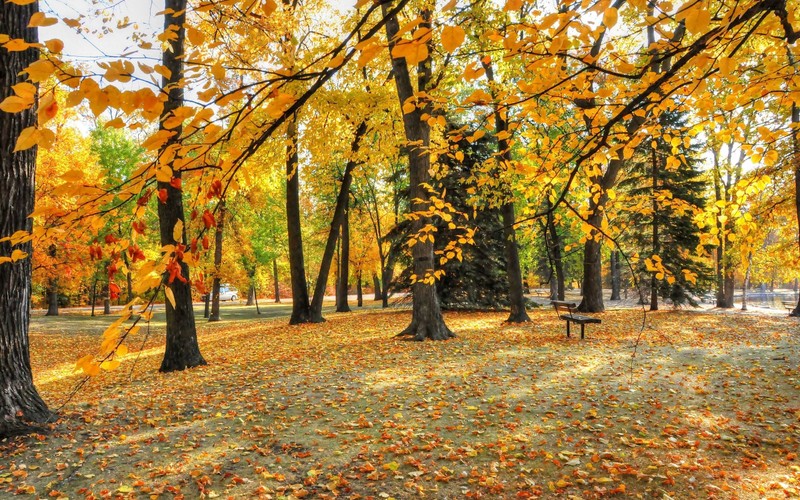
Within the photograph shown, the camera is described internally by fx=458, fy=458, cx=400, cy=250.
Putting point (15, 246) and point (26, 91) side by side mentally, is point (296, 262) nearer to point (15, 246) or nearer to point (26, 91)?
point (15, 246)

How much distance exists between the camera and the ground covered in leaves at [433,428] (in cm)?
340

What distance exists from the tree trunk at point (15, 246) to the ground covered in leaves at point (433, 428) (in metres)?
0.33

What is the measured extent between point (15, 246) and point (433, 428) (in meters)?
4.31

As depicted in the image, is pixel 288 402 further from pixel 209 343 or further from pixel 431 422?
pixel 209 343

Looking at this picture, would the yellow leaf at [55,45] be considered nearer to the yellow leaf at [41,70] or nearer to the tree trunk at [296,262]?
the yellow leaf at [41,70]

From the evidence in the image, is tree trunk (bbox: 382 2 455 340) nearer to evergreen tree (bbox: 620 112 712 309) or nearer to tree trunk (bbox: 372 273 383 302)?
evergreen tree (bbox: 620 112 712 309)

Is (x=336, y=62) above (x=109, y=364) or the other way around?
above

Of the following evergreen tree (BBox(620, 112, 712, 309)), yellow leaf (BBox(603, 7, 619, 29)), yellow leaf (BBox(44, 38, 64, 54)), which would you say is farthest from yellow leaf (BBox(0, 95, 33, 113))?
evergreen tree (BBox(620, 112, 712, 309))

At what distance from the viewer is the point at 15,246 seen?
4.30m

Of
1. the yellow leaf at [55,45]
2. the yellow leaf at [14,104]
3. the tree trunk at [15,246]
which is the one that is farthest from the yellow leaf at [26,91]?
the tree trunk at [15,246]

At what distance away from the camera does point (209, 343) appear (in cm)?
1148

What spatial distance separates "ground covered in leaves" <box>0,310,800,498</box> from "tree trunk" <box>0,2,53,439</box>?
0.33 m

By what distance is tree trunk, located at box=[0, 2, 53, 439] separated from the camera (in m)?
4.14

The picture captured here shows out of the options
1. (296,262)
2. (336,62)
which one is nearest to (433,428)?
(336,62)
